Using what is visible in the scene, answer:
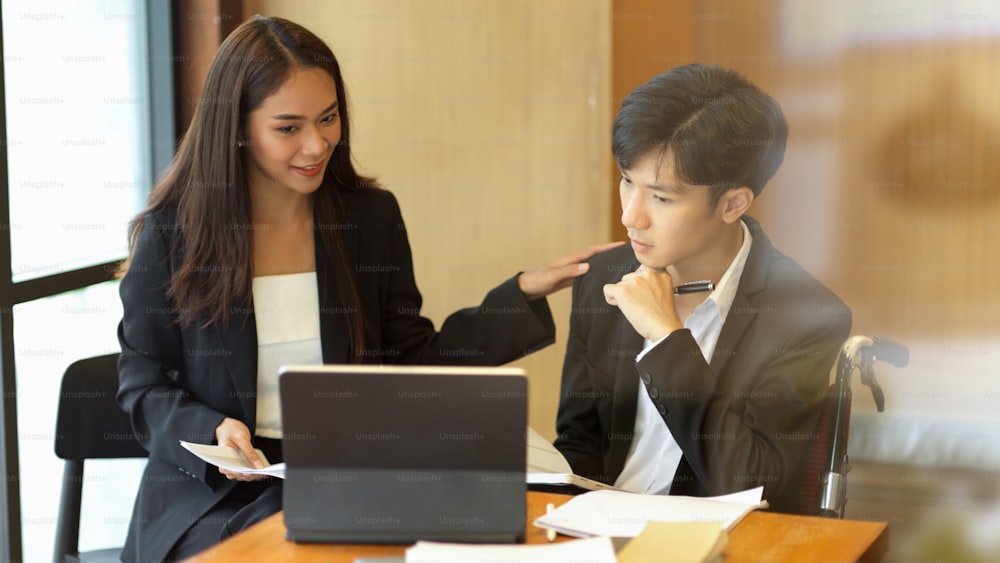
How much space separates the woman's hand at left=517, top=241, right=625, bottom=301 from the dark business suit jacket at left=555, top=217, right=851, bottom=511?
23 millimetres

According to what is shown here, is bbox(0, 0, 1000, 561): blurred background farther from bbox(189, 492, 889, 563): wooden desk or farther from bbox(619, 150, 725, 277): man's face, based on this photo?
bbox(189, 492, 889, 563): wooden desk

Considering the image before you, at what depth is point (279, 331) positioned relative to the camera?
225cm

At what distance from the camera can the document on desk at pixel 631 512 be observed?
1.45m

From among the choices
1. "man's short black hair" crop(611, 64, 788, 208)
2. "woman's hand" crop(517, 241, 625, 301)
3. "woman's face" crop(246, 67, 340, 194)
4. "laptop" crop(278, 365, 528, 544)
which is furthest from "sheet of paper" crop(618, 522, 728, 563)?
"woman's face" crop(246, 67, 340, 194)

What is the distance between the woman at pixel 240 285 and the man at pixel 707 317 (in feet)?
0.96

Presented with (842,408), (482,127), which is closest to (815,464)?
(842,408)

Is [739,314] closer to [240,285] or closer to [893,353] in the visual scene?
[893,353]

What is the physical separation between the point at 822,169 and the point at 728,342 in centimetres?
165

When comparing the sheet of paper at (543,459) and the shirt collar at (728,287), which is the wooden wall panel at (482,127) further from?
the sheet of paper at (543,459)

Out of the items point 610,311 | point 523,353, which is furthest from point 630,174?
point 523,353

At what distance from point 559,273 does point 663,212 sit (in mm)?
364

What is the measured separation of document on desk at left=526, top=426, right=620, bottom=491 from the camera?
1537mm

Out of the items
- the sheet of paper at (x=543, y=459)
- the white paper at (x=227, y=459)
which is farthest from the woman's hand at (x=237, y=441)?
the sheet of paper at (x=543, y=459)

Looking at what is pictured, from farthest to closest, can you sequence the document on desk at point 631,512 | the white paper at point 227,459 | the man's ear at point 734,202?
1. the man's ear at point 734,202
2. the white paper at point 227,459
3. the document on desk at point 631,512
